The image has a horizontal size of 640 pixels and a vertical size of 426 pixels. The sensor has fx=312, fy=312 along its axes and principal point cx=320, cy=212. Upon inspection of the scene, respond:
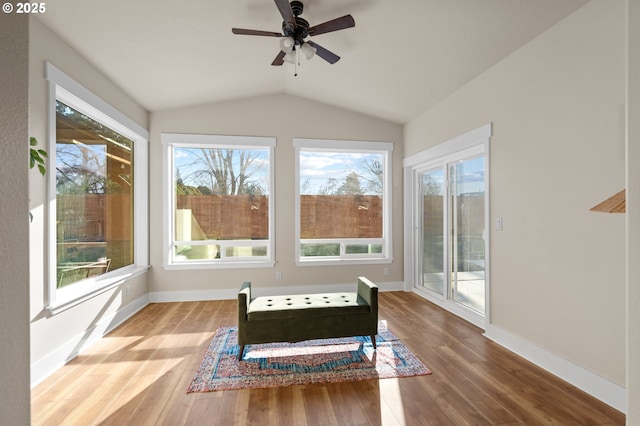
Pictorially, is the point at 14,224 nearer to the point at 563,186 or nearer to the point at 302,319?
the point at 302,319

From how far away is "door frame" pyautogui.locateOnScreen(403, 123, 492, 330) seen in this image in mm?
3389

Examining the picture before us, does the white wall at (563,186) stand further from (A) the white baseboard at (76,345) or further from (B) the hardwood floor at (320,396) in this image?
(A) the white baseboard at (76,345)

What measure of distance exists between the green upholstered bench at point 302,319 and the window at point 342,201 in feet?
6.76

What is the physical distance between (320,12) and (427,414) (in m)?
3.32

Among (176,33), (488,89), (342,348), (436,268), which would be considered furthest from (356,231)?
(176,33)

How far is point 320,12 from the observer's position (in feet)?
9.33

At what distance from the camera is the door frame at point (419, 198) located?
3389mm

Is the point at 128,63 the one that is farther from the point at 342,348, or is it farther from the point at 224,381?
the point at 342,348

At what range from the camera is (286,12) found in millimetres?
2287

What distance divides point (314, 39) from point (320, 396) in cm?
335

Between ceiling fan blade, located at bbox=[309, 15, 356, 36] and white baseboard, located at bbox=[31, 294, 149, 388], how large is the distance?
341cm

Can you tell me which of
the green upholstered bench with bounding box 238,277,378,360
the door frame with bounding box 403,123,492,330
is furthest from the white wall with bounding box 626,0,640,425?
the door frame with bounding box 403,123,492,330

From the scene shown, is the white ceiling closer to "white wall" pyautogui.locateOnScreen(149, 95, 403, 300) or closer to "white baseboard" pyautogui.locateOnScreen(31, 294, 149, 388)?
"white wall" pyautogui.locateOnScreen(149, 95, 403, 300)

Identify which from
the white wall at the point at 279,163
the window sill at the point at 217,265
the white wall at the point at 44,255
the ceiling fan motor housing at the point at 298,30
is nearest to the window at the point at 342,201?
the white wall at the point at 279,163
